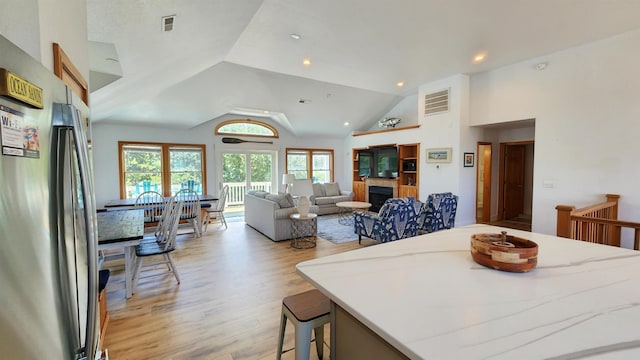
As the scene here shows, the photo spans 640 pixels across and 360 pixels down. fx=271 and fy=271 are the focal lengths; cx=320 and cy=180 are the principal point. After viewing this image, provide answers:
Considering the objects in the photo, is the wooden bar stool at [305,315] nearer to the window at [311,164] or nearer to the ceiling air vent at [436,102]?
the ceiling air vent at [436,102]

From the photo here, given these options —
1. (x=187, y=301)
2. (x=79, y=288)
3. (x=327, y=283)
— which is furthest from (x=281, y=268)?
(x=79, y=288)

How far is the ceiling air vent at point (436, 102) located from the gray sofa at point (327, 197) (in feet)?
10.8

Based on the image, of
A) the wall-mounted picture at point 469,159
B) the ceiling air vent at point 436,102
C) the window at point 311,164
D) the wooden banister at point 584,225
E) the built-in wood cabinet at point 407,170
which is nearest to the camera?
the wooden banister at point 584,225

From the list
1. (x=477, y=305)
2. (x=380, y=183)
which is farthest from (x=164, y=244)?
(x=380, y=183)

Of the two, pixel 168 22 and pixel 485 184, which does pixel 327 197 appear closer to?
pixel 485 184

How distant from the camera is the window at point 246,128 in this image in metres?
8.02

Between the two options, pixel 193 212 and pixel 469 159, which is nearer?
pixel 193 212

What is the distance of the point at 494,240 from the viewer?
1.43 m

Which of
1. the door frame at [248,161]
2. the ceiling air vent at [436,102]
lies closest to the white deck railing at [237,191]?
the door frame at [248,161]

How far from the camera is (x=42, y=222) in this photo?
2.51 ft

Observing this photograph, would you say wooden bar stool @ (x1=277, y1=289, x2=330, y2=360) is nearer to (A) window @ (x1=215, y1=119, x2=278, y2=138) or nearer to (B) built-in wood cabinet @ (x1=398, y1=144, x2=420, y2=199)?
(B) built-in wood cabinet @ (x1=398, y1=144, x2=420, y2=199)

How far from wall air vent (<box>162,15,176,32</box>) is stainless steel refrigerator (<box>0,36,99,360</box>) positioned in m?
2.05

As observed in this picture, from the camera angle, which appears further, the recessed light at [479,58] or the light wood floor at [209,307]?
the recessed light at [479,58]

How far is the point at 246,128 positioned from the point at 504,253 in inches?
316
